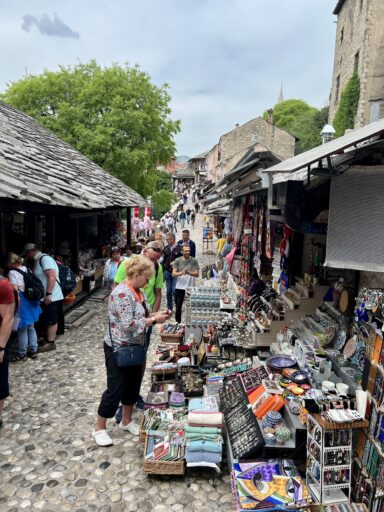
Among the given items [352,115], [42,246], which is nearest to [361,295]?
[42,246]

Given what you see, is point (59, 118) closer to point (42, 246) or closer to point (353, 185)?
point (42, 246)

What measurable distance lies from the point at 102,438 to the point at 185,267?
399cm

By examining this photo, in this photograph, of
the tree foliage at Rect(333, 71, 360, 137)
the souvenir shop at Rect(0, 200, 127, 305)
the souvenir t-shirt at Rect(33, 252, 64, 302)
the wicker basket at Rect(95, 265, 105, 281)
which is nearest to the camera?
the souvenir t-shirt at Rect(33, 252, 64, 302)

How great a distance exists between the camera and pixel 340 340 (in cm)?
436

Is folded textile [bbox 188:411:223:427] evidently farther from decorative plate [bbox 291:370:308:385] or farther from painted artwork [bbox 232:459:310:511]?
decorative plate [bbox 291:370:308:385]

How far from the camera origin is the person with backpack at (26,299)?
5779mm

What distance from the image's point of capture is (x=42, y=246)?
33.4 feet

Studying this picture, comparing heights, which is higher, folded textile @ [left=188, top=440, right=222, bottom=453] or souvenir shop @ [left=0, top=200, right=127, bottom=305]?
souvenir shop @ [left=0, top=200, right=127, bottom=305]

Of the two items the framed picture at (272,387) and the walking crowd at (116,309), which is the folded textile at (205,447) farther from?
the walking crowd at (116,309)

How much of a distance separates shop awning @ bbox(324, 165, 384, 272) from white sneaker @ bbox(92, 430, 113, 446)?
293cm

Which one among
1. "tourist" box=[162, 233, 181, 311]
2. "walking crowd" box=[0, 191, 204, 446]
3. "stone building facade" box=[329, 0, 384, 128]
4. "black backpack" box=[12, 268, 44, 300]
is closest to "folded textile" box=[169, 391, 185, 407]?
"walking crowd" box=[0, 191, 204, 446]

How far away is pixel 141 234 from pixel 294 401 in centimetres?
2105

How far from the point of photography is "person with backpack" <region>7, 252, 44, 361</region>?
5.78 meters

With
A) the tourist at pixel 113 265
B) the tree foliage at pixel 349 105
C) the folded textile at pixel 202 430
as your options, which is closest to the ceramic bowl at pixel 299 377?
the folded textile at pixel 202 430
